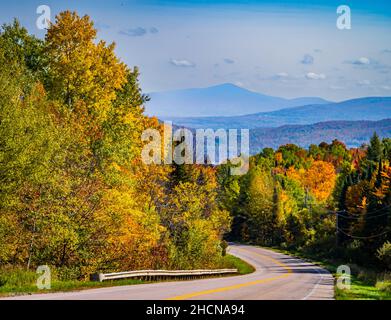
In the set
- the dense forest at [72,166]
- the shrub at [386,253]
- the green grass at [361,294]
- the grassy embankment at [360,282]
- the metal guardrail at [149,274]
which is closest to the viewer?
the green grass at [361,294]

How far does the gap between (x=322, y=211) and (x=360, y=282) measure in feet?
176

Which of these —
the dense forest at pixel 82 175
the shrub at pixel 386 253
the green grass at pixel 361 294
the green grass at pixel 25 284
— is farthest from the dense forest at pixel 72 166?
the shrub at pixel 386 253

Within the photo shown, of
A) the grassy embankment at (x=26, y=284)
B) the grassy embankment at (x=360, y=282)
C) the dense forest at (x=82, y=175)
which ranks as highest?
the dense forest at (x=82, y=175)

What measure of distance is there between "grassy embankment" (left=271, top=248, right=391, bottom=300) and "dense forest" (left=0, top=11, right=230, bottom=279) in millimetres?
11957

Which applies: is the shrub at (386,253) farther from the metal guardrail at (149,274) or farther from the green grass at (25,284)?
the green grass at (25,284)

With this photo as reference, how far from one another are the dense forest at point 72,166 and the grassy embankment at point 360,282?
12.0 m

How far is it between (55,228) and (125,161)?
8.67 meters

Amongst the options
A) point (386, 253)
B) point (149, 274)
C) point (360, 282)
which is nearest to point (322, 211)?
point (386, 253)

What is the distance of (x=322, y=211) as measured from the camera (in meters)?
94.2

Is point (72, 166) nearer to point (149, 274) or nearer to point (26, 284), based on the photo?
point (149, 274)

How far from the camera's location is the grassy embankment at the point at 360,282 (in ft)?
80.8
